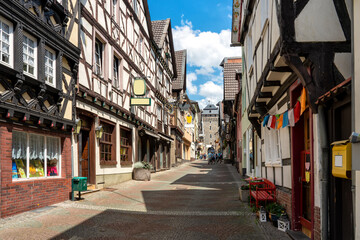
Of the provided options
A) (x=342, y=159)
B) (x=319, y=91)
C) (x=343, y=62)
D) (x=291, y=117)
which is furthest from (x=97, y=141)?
(x=342, y=159)

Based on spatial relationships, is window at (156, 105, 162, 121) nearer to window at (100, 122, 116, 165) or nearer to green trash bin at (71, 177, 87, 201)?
window at (100, 122, 116, 165)

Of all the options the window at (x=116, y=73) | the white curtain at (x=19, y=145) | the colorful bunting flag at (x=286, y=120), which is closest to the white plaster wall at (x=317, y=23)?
the colorful bunting flag at (x=286, y=120)

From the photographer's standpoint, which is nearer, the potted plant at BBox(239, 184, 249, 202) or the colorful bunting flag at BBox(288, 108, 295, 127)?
the colorful bunting flag at BBox(288, 108, 295, 127)

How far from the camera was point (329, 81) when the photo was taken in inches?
173

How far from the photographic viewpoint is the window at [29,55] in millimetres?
7785

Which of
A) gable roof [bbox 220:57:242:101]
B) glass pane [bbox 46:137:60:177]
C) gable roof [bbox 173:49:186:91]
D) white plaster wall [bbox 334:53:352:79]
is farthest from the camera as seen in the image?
gable roof [bbox 173:49:186:91]

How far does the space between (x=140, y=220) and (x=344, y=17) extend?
556cm

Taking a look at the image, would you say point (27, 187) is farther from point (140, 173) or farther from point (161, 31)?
point (161, 31)

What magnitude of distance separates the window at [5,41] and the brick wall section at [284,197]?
632 cm

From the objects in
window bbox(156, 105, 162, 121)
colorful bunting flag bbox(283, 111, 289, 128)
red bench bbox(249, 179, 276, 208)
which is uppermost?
window bbox(156, 105, 162, 121)

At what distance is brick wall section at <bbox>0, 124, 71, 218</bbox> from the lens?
22.5 feet

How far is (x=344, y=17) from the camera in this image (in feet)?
14.9

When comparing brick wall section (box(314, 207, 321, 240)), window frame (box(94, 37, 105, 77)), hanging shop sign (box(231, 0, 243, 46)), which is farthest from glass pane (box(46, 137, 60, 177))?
hanging shop sign (box(231, 0, 243, 46))

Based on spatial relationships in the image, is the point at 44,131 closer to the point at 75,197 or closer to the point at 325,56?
the point at 75,197
